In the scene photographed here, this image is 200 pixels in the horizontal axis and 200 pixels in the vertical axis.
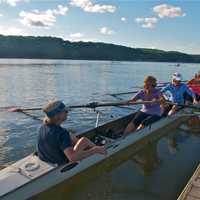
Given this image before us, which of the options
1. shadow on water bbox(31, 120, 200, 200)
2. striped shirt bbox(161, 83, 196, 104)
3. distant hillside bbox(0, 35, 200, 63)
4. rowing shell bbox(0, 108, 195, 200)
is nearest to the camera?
rowing shell bbox(0, 108, 195, 200)

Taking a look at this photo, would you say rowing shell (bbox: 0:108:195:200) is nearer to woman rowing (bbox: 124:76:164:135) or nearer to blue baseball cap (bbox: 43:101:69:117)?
blue baseball cap (bbox: 43:101:69:117)

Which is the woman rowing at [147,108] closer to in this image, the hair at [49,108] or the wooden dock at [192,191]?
the wooden dock at [192,191]

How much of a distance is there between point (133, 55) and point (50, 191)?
172 meters

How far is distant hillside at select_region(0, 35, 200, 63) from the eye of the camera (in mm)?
143500

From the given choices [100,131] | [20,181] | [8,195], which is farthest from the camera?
[100,131]

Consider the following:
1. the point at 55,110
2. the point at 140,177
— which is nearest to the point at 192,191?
the point at 140,177

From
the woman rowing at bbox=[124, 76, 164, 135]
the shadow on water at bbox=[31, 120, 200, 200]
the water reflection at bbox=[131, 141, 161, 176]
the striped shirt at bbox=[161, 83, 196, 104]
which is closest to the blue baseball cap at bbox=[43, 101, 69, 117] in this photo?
the shadow on water at bbox=[31, 120, 200, 200]

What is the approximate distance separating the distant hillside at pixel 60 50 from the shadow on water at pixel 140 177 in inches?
5398

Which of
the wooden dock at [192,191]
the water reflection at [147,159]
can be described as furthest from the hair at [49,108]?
the water reflection at [147,159]

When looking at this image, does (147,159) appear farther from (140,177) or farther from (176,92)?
(176,92)

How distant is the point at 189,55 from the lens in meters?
196

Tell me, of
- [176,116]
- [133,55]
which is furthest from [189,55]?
[176,116]

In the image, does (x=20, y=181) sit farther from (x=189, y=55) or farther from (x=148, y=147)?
(x=189, y=55)

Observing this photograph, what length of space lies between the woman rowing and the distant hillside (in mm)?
136273
